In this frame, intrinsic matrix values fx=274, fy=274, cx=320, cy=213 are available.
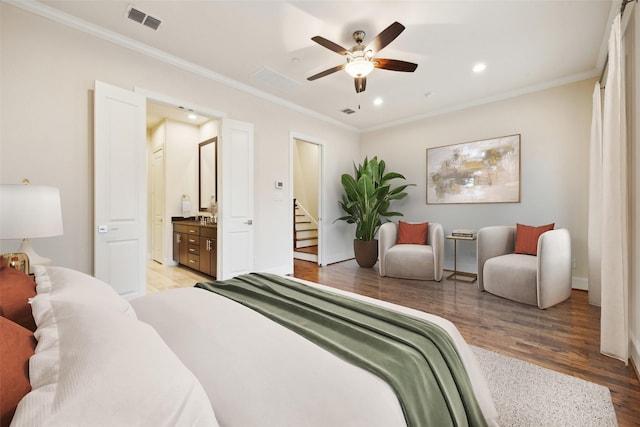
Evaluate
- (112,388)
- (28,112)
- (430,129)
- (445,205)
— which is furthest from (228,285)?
(430,129)

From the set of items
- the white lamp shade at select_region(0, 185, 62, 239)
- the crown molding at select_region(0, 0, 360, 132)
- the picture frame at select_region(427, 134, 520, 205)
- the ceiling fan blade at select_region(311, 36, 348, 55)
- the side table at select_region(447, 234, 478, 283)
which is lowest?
the side table at select_region(447, 234, 478, 283)

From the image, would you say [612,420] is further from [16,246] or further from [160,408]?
[16,246]

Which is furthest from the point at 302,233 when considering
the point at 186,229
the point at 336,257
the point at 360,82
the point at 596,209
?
the point at 596,209

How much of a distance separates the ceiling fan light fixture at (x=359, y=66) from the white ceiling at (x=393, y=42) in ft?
1.01

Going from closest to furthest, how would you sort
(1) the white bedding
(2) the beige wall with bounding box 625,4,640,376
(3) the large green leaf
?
(1) the white bedding < (2) the beige wall with bounding box 625,4,640,376 < (3) the large green leaf

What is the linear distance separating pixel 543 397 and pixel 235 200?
3.53 metres

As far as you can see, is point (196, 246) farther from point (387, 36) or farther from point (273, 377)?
point (273, 377)

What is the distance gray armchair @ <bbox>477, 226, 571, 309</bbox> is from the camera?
2941 millimetres

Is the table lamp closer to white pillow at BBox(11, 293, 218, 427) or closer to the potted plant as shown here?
white pillow at BBox(11, 293, 218, 427)

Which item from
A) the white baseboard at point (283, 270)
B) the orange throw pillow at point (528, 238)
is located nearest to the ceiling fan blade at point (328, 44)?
the white baseboard at point (283, 270)

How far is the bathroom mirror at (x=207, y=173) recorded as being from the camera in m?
5.23

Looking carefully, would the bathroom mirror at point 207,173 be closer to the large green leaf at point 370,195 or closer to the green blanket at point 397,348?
the large green leaf at point 370,195

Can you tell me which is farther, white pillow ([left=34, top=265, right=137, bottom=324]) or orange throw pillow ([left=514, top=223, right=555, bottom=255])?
orange throw pillow ([left=514, top=223, right=555, bottom=255])

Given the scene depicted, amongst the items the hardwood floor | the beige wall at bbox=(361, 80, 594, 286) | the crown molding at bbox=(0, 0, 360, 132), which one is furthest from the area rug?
the crown molding at bbox=(0, 0, 360, 132)
